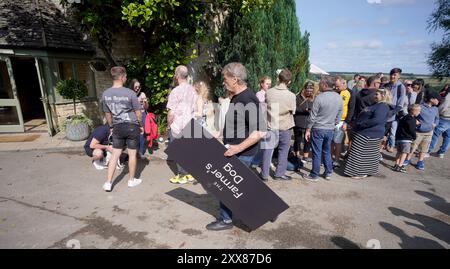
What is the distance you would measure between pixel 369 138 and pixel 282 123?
1.81 meters

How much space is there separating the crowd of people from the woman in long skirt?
0.05 ft

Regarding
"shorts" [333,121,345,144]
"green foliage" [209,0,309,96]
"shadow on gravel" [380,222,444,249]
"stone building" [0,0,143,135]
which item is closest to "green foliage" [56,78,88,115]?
"stone building" [0,0,143,135]

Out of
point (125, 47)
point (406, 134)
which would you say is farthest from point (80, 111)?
point (406, 134)

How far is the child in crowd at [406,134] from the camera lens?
203 inches

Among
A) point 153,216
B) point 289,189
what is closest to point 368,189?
point 289,189

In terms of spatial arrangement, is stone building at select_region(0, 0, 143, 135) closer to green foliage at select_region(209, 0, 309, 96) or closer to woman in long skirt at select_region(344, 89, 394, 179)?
green foliage at select_region(209, 0, 309, 96)

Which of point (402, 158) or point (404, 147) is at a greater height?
point (404, 147)

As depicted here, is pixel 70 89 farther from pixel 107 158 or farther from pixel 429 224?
pixel 429 224

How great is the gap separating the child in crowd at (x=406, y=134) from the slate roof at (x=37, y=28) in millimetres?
9071

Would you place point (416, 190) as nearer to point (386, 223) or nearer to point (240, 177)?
point (386, 223)

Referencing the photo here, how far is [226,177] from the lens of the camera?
2793mm

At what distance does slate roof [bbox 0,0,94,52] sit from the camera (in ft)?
22.9

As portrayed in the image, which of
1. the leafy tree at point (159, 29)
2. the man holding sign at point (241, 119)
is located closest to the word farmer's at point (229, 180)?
the man holding sign at point (241, 119)

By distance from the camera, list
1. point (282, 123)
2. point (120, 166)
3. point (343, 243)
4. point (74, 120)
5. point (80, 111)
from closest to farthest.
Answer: point (343, 243) < point (282, 123) < point (120, 166) < point (74, 120) < point (80, 111)
